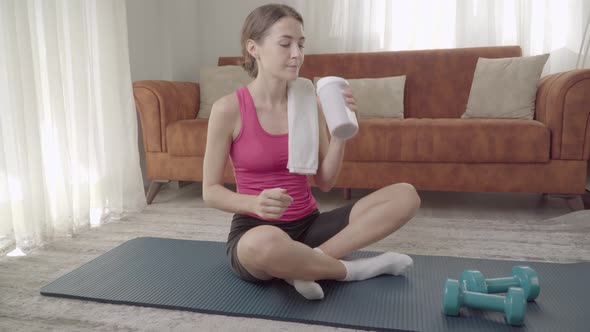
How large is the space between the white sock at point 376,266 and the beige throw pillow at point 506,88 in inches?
59.6

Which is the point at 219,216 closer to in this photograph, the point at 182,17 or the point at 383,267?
the point at 383,267

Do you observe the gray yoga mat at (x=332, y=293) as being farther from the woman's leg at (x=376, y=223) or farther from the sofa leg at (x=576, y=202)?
the sofa leg at (x=576, y=202)

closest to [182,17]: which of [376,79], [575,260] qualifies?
[376,79]

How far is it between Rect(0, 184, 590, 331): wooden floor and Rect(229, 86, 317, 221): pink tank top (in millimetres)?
378

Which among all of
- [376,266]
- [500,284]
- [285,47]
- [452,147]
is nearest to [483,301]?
[500,284]

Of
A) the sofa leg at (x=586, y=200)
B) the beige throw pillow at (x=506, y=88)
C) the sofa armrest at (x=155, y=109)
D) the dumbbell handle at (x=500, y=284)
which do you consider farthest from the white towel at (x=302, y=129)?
the sofa leg at (x=586, y=200)

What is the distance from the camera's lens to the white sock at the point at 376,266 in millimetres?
1357

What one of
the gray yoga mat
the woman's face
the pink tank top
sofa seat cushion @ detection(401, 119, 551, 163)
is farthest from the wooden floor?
the woman's face

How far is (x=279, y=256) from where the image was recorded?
120 cm

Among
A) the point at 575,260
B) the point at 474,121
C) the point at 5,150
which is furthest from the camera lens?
the point at 474,121

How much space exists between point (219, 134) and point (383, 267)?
594mm

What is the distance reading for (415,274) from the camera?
1431 mm

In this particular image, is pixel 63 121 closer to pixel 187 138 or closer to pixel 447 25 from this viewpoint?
pixel 187 138

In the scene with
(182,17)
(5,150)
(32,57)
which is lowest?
(5,150)
